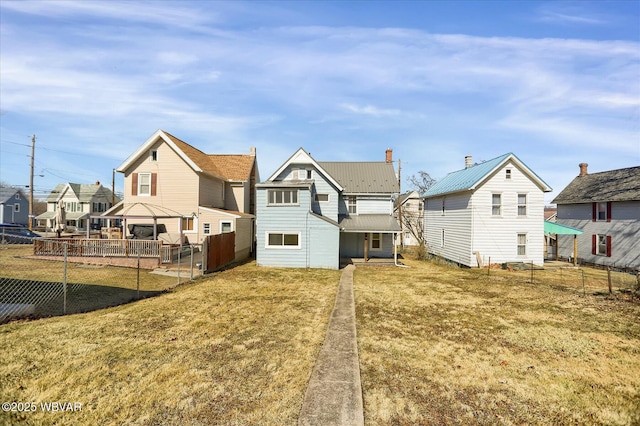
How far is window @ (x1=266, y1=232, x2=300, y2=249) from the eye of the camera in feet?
72.1

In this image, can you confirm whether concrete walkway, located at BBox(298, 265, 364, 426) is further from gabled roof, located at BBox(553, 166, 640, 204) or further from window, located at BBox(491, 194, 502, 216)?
gabled roof, located at BBox(553, 166, 640, 204)

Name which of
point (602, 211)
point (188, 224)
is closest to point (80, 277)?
point (188, 224)

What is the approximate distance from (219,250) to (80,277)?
7405 mm

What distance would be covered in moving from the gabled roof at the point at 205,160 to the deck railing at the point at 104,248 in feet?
25.4

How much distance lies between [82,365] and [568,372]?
1061 cm

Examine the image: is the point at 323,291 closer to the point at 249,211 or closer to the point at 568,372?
the point at 568,372

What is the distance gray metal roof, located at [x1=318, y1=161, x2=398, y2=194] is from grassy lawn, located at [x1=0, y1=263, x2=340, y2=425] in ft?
55.9

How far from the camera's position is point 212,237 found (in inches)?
764

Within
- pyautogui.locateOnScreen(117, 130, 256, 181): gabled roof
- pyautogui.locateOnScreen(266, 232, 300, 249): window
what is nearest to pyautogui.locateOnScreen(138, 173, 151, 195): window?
pyautogui.locateOnScreen(117, 130, 256, 181): gabled roof

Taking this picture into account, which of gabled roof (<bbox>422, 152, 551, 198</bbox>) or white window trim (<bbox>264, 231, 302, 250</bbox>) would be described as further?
gabled roof (<bbox>422, 152, 551, 198</bbox>)

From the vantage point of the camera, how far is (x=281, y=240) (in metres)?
22.0

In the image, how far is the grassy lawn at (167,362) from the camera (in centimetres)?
505

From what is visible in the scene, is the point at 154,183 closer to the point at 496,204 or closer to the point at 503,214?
the point at 496,204

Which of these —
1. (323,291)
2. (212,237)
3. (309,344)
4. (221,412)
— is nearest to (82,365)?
(221,412)
